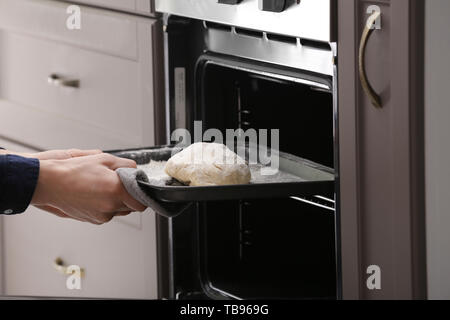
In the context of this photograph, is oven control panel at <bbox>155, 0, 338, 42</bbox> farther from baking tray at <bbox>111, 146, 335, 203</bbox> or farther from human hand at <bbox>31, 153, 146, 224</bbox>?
human hand at <bbox>31, 153, 146, 224</bbox>

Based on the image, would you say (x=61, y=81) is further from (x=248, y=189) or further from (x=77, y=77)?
(x=248, y=189)

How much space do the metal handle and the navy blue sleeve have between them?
0.49 metres

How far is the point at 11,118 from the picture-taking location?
225cm

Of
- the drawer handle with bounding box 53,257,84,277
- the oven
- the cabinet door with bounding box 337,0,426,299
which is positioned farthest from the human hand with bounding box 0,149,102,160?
the drawer handle with bounding box 53,257,84,277

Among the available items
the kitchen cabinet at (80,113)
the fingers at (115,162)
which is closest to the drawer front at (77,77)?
the kitchen cabinet at (80,113)

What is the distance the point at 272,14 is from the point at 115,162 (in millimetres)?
339

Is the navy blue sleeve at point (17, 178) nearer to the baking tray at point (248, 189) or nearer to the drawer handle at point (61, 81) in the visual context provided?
the baking tray at point (248, 189)

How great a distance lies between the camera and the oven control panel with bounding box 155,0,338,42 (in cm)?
138

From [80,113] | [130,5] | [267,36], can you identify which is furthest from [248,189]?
[80,113]

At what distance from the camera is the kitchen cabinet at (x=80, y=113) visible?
6.02 ft

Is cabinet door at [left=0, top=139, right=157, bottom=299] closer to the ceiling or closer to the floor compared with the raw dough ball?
closer to the floor

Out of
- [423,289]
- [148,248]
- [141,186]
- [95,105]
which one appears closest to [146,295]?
[148,248]

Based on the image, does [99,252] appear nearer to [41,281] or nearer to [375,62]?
[41,281]
